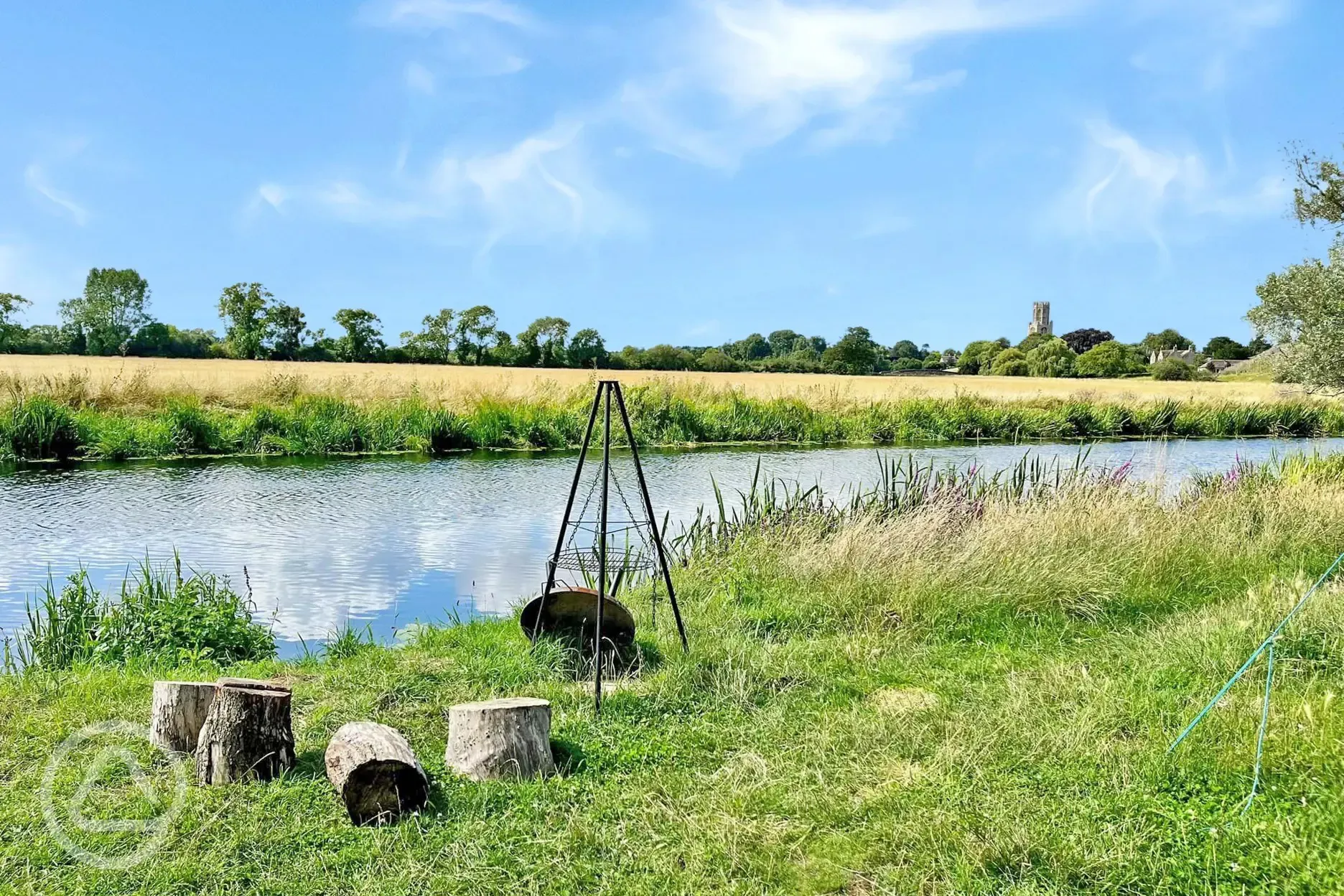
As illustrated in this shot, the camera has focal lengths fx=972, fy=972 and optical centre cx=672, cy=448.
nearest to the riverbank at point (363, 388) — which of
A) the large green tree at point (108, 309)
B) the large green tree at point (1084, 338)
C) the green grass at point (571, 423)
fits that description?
the green grass at point (571, 423)

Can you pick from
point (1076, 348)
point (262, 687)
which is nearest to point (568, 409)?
point (262, 687)

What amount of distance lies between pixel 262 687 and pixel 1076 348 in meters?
148

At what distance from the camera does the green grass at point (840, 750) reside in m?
3.65

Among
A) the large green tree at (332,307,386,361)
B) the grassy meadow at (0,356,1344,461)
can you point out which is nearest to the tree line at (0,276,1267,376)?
the large green tree at (332,307,386,361)

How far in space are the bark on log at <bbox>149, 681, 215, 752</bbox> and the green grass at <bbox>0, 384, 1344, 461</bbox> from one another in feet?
61.0

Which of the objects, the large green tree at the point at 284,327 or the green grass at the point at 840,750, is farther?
the large green tree at the point at 284,327

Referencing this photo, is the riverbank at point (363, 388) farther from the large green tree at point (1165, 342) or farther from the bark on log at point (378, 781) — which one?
the large green tree at point (1165, 342)

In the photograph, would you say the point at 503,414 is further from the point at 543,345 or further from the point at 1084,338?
the point at 1084,338

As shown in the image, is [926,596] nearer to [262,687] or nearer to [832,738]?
[832,738]

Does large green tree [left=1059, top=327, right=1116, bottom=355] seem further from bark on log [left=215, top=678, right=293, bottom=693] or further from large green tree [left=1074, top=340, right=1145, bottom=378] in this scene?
bark on log [left=215, top=678, right=293, bottom=693]

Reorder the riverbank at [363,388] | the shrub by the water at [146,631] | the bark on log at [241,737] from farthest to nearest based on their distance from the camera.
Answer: the riverbank at [363,388]
the shrub by the water at [146,631]
the bark on log at [241,737]

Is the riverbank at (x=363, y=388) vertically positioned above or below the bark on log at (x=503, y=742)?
above

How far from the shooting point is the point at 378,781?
410 centimetres

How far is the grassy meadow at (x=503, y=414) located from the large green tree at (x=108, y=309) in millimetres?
55627
